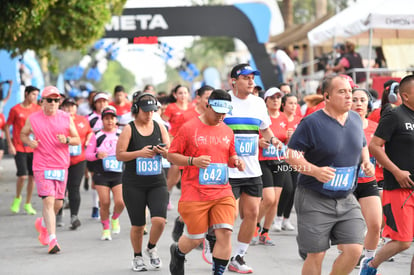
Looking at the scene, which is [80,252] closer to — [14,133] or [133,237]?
[133,237]

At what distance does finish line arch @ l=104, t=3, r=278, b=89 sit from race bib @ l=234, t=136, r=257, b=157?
17.4 m

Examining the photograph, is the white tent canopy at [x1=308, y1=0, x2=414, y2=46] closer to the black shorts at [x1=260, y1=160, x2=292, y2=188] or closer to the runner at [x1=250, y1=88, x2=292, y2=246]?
the runner at [x1=250, y1=88, x2=292, y2=246]

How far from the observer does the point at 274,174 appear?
394 inches

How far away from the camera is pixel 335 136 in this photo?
590 cm

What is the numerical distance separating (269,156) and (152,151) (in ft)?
7.35

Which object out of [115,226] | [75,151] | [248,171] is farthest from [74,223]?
[248,171]

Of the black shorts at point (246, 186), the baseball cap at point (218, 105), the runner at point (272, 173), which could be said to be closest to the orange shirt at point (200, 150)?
the baseball cap at point (218, 105)

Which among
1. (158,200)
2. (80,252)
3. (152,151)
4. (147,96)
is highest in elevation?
(147,96)

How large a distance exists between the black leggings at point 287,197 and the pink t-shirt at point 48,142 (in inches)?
120

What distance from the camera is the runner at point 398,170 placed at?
6688mm

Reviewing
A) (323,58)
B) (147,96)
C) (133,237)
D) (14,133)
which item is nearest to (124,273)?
(133,237)

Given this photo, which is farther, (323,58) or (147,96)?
(323,58)

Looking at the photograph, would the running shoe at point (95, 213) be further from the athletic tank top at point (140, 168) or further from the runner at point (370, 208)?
the runner at point (370, 208)

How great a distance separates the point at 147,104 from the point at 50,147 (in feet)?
6.80
